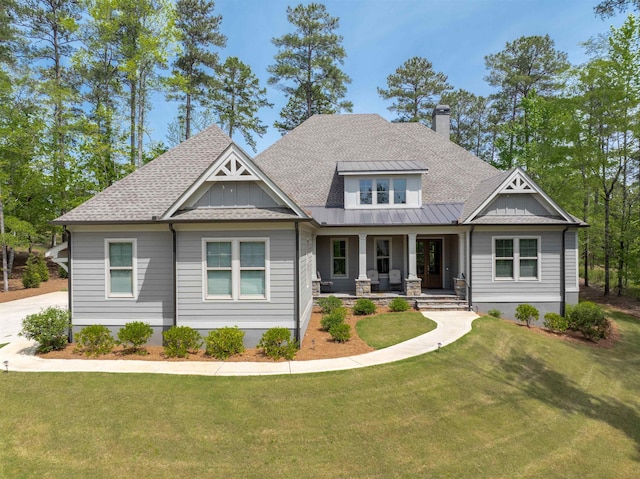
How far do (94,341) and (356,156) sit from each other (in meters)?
15.3

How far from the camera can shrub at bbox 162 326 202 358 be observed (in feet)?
28.4

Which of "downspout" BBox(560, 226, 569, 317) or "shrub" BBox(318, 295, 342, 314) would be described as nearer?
"downspout" BBox(560, 226, 569, 317)

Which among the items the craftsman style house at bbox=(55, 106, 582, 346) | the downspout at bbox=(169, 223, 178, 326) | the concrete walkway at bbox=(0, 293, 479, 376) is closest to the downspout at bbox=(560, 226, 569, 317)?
the craftsman style house at bbox=(55, 106, 582, 346)

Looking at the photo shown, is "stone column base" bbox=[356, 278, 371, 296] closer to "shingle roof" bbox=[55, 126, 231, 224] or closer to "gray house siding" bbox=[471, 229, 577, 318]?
"gray house siding" bbox=[471, 229, 577, 318]

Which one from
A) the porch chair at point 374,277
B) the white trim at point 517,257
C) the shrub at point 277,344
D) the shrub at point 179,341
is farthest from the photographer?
the porch chair at point 374,277

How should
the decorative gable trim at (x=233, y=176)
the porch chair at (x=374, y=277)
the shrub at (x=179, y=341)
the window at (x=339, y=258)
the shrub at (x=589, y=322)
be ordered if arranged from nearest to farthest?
the shrub at (x=179, y=341), the decorative gable trim at (x=233, y=176), the shrub at (x=589, y=322), the porch chair at (x=374, y=277), the window at (x=339, y=258)

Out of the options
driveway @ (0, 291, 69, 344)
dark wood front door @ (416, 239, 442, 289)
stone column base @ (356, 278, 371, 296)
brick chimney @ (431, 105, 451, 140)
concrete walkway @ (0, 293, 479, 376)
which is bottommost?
driveway @ (0, 291, 69, 344)

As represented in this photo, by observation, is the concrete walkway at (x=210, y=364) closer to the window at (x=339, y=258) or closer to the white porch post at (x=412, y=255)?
the white porch post at (x=412, y=255)

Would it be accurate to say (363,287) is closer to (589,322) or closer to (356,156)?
(356,156)

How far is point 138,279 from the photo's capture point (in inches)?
377

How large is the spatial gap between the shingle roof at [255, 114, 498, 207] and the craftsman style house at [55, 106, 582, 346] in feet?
0.31

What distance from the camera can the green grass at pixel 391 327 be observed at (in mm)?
10000

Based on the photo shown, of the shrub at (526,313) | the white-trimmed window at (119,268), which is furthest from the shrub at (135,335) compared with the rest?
the shrub at (526,313)

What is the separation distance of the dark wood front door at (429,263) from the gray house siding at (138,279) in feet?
39.9
